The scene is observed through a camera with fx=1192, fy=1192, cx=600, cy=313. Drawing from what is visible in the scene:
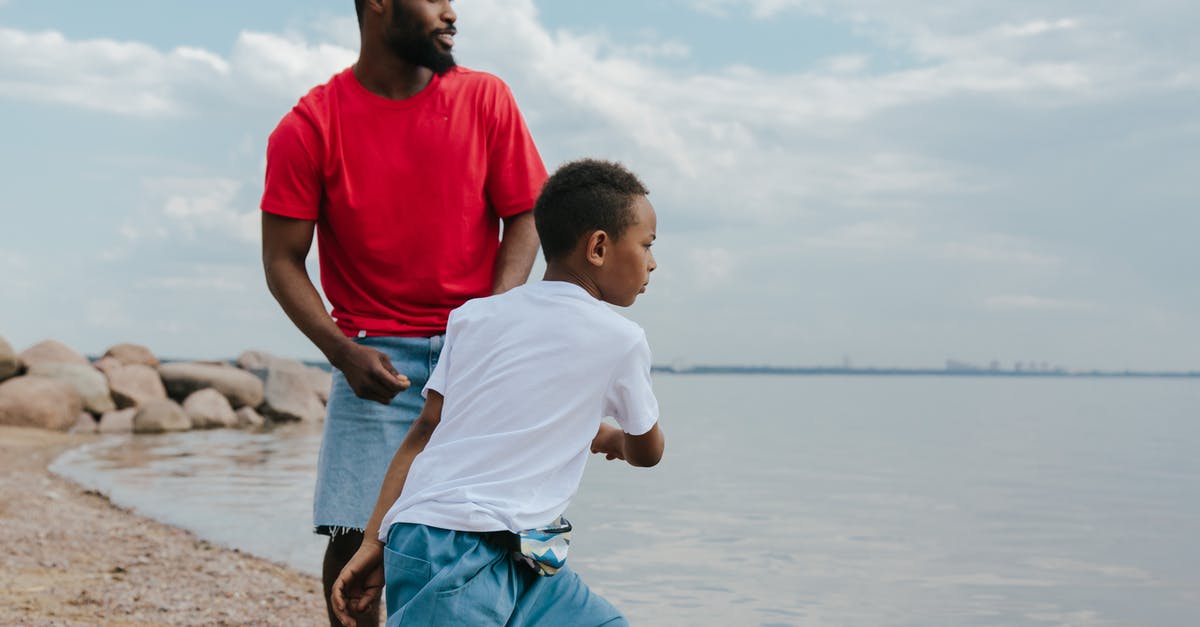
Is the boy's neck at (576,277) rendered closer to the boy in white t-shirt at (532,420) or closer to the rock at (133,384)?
the boy in white t-shirt at (532,420)

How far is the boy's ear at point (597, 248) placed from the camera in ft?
7.32

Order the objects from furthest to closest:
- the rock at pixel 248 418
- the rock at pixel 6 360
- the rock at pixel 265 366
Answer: the rock at pixel 265 366
the rock at pixel 248 418
the rock at pixel 6 360

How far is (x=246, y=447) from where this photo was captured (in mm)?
16703

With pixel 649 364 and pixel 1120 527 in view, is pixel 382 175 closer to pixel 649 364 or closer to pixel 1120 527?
pixel 649 364

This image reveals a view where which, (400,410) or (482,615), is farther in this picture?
(400,410)

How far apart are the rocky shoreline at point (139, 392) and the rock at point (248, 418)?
2cm

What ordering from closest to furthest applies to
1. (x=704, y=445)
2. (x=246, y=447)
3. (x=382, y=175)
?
1. (x=382, y=175)
2. (x=246, y=447)
3. (x=704, y=445)

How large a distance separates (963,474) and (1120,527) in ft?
17.6

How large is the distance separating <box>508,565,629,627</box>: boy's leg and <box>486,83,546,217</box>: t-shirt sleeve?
119 centimetres

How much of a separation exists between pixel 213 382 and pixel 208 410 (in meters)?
1.30

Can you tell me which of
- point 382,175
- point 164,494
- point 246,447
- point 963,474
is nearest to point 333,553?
point 382,175

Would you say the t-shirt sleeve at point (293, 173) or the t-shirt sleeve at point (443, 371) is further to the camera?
the t-shirt sleeve at point (293, 173)

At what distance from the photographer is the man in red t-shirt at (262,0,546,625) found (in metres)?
3.02

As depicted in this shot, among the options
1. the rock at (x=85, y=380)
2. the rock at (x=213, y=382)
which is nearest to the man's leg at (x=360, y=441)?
the rock at (x=85, y=380)
